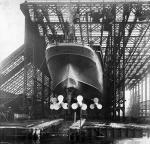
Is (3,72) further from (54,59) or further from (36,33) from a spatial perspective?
(54,59)

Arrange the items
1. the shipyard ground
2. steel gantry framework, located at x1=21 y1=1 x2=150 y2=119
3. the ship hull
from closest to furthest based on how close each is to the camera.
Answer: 1. the shipyard ground
2. the ship hull
3. steel gantry framework, located at x1=21 y1=1 x2=150 y2=119

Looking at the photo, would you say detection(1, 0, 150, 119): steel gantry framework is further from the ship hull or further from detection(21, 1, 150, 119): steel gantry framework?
the ship hull

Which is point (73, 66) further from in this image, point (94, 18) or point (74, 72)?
point (94, 18)

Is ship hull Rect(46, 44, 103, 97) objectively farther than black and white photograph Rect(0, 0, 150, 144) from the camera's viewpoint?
Yes

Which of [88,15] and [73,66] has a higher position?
[88,15]

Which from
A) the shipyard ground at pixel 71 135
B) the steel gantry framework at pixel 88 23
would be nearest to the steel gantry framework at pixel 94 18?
the steel gantry framework at pixel 88 23

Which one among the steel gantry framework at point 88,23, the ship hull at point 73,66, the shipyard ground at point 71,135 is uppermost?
the steel gantry framework at point 88,23

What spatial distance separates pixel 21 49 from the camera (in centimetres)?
3984

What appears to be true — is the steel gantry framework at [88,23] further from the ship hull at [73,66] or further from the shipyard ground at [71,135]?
the shipyard ground at [71,135]

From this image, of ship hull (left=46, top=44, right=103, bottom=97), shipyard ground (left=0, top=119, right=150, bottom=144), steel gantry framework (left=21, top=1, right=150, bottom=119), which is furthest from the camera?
steel gantry framework (left=21, top=1, right=150, bottom=119)

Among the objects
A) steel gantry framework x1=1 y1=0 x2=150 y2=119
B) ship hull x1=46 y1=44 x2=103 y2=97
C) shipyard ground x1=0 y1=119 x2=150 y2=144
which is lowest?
shipyard ground x1=0 y1=119 x2=150 y2=144

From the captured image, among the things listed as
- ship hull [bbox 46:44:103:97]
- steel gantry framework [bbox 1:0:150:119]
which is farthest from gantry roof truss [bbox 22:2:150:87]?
ship hull [bbox 46:44:103:97]

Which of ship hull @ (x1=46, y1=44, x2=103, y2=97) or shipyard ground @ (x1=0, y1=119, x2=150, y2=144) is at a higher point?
ship hull @ (x1=46, y1=44, x2=103, y2=97)

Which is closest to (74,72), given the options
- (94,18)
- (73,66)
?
(73,66)
